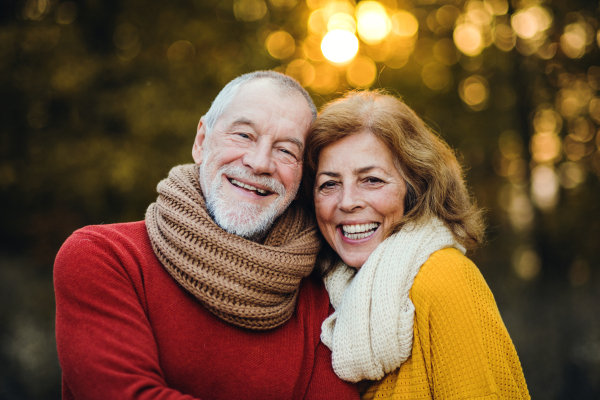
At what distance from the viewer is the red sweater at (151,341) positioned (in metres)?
1.62

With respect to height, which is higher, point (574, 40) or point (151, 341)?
point (574, 40)

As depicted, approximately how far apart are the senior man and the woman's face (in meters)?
0.20

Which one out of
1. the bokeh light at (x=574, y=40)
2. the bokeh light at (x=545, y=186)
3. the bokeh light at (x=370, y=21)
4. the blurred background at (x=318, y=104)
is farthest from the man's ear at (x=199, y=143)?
the bokeh light at (x=574, y=40)

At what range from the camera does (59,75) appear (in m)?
5.66

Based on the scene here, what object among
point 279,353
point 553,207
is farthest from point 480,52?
point 279,353

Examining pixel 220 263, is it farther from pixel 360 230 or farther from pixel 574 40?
pixel 574 40

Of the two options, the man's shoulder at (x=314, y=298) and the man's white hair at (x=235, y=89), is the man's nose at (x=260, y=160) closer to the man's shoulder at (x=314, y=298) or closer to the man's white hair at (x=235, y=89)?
the man's white hair at (x=235, y=89)

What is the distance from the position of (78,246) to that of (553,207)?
8.05m

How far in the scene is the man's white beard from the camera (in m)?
2.25

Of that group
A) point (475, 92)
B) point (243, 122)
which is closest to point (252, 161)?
point (243, 122)

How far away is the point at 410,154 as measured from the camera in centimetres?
238

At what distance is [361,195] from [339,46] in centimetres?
526

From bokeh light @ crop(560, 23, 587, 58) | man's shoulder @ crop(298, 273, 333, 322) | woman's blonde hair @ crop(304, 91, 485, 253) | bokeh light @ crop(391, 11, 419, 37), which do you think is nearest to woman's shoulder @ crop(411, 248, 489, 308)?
woman's blonde hair @ crop(304, 91, 485, 253)

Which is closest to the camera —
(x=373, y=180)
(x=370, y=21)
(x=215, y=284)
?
(x=215, y=284)
